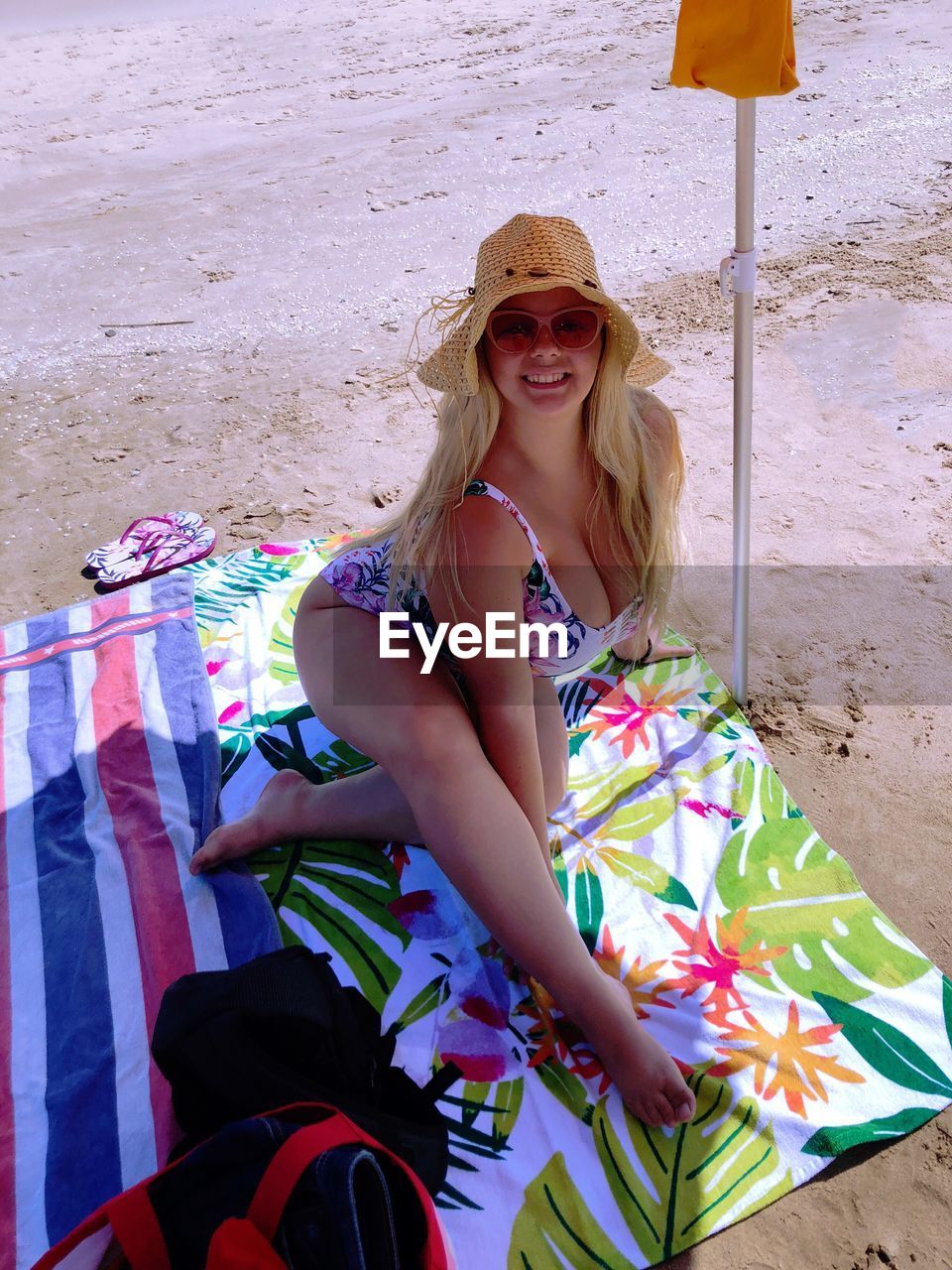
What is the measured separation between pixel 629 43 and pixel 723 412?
4.96m

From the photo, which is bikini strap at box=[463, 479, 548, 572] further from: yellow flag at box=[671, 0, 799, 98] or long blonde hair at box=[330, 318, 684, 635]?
yellow flag at box=[671, 0, 799, 98]

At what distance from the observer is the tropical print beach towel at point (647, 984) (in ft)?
5.87

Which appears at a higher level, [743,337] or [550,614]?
[743,337]

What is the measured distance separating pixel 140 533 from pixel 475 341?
2.02m

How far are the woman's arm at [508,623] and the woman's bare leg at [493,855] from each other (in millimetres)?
50

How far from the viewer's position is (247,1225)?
148cm

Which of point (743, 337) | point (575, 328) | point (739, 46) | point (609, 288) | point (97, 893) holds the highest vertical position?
point (739, 46)

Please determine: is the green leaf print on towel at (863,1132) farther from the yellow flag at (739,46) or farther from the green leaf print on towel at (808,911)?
the yellow flag at (739,46)

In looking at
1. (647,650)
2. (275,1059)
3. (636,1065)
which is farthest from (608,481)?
(275,1059)

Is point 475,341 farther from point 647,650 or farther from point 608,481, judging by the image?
point 647,650

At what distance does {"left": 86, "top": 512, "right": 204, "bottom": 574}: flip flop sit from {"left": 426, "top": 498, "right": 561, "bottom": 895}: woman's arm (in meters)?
1.80

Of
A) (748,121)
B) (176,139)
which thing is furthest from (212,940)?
(176,139)

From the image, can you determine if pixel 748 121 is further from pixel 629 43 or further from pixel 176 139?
pixel 629 43

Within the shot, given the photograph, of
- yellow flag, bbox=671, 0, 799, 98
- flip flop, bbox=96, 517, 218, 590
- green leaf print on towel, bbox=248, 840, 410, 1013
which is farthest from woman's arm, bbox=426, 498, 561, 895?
flip flop, bbox=96, 517, 218, 590
